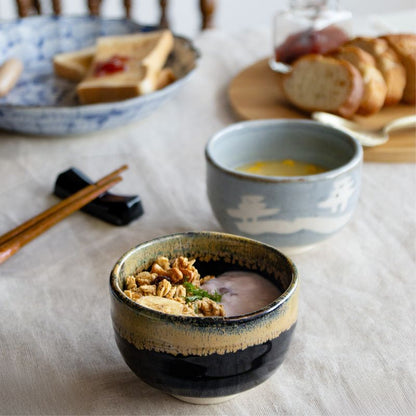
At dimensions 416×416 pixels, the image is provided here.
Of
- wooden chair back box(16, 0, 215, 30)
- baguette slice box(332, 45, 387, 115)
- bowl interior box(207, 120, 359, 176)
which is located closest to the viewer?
bowl interior box(207, 120, 359, 176)

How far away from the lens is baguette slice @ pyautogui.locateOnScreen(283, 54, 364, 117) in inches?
44.0

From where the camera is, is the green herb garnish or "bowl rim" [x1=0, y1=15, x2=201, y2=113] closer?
the green herb garnish

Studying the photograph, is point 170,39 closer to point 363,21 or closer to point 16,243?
point 363,21

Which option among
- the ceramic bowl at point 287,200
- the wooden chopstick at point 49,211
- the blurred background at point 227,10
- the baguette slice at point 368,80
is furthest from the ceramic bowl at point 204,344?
the blurred background at point 227,10

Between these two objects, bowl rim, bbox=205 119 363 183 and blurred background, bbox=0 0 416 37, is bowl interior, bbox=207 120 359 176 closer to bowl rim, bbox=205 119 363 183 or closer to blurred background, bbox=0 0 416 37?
bowl rim, bbox=205 119 363 183

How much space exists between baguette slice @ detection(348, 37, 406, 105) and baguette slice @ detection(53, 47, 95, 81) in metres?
0.56

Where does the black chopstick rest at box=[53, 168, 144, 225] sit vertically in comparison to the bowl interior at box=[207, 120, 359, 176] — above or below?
below

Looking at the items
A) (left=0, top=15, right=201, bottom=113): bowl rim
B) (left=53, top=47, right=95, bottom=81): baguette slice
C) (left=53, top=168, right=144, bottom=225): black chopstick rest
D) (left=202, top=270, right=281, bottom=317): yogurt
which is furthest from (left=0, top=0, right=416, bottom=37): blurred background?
(left=202, top=270, right=281, bottom=317): yogurt

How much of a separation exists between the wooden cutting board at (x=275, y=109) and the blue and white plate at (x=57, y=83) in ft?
0.38

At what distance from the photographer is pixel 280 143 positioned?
0.88 m

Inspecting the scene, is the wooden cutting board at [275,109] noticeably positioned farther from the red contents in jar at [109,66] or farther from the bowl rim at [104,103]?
the red contents in jar at [109,66]

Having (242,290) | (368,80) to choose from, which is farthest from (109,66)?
(242,290)

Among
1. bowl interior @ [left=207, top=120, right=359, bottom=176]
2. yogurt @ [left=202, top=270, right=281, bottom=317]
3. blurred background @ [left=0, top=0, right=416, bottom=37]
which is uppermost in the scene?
yogurt @ [left=202, top=270, right=281, bottom=317]

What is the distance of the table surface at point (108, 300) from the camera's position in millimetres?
570
